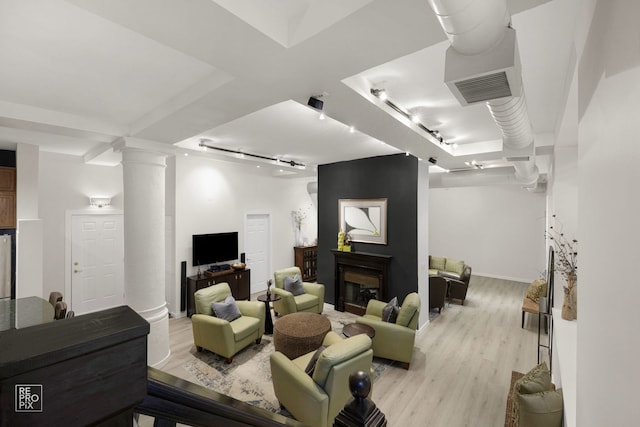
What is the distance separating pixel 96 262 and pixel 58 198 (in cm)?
132

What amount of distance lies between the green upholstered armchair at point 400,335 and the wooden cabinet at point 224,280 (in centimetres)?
299

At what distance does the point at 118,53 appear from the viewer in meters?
1.87

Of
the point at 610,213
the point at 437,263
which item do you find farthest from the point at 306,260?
the point at 610,213

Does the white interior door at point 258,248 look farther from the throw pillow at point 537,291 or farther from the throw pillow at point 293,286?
the throw pillow at point 537,291

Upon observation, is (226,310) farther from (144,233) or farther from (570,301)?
(570,301)

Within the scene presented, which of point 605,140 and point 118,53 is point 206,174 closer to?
point 118,53

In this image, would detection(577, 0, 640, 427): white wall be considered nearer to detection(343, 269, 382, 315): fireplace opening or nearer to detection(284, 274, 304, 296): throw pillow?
detection(343, 269, 382, 315): fireplace opening

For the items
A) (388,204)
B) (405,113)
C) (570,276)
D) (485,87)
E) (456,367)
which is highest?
(405,113)

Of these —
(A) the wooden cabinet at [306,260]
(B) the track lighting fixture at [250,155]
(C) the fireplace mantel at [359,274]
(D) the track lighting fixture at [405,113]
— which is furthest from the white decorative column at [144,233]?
(A) the wooden cabinet at [306,260]

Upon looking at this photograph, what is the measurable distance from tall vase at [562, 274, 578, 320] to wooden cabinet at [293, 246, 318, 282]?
574 centimetres

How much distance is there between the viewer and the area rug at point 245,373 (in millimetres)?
3158

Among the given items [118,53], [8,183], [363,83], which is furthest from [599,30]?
[8,183]

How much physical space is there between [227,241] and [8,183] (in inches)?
132

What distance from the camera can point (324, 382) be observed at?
8.31 feet
